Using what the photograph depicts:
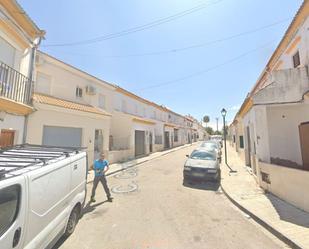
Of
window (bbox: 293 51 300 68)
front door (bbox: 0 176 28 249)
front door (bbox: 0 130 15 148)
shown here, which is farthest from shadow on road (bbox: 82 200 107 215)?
window (bbox: 293 51 300 68)

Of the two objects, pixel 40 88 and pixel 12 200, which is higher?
pixel 40 88

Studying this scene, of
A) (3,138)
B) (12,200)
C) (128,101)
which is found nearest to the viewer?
(12,200)

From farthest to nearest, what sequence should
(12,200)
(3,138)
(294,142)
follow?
1. (294,142)
2. (3,138)
3. (12,200)

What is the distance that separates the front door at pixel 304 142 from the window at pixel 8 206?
9.50 metres

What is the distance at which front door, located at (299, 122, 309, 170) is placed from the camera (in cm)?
786

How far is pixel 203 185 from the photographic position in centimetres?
996

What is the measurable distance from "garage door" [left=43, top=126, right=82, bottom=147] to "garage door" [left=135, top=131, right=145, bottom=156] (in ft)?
29.1

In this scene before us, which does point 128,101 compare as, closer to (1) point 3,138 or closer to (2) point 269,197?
(1) point 3,138

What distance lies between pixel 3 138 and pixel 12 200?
6.41 metres

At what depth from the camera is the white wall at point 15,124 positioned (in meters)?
7.40

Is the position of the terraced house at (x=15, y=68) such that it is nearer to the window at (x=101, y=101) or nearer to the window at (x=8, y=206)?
the window at (x=8, y=206)

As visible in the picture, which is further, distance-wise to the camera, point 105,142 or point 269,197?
point 105,142

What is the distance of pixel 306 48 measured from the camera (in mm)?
7359

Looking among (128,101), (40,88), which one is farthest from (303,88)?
(128,101)
